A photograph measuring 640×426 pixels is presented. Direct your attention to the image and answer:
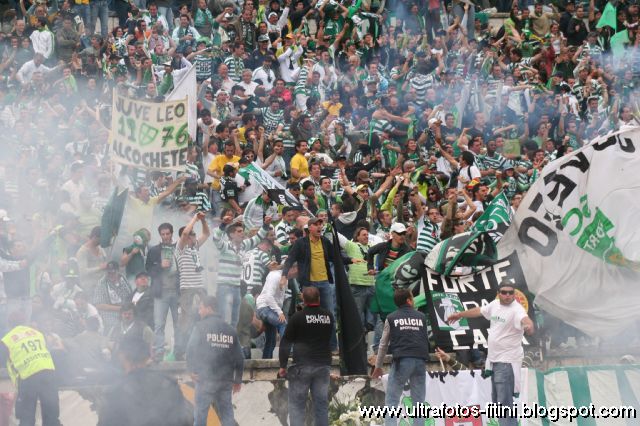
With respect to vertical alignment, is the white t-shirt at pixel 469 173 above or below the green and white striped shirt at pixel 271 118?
below

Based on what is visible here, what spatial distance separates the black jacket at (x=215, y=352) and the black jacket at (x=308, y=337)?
20.2 inches

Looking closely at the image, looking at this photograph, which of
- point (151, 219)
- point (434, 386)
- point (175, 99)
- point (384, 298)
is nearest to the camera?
point (434, 386)

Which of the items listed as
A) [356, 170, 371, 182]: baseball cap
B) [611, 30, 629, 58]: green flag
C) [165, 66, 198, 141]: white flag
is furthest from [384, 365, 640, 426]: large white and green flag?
[611, 30, 629, 58]: green flag

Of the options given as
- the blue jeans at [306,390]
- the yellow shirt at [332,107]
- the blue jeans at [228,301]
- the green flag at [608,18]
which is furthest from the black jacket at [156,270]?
the green flag at [608,18]

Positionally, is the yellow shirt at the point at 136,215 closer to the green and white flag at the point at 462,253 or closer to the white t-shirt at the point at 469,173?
the green and white flag at the point at 462,253

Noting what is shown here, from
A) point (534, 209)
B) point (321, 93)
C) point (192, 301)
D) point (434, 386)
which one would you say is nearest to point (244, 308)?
point (192, 301)

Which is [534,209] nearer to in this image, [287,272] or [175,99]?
[287,272]

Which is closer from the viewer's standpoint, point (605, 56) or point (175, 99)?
point (175, 99)

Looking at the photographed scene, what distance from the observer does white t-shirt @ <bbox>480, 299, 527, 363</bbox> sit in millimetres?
15414

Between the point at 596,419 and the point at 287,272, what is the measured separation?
3.58 meters

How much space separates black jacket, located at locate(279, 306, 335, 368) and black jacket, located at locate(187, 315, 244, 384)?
0.51 meters

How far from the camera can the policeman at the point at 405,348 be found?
A: 50.9 feet

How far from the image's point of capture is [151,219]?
18.9 meters

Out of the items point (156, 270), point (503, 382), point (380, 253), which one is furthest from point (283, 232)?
point (503, 382)
